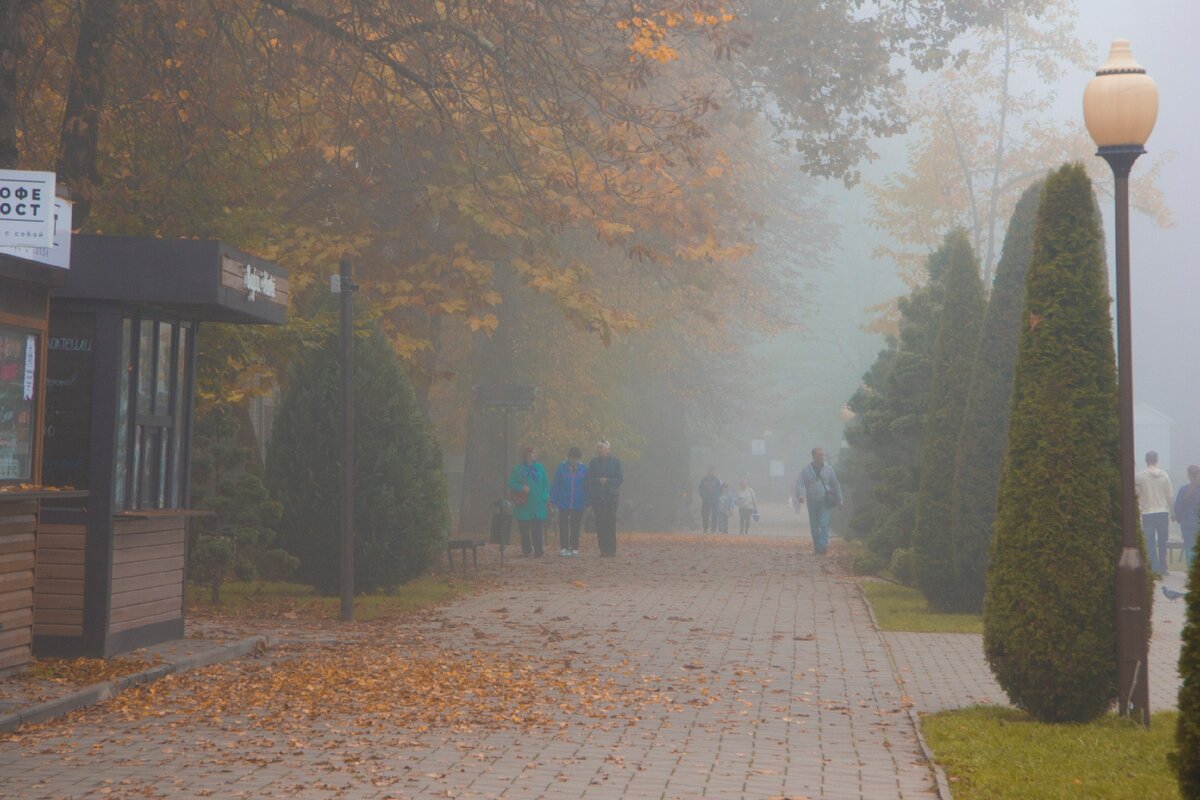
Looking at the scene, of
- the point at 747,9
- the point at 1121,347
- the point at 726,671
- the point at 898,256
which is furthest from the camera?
the point at 898,256

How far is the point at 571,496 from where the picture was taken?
2798cm

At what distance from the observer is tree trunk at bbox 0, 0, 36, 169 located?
11656 millimetres

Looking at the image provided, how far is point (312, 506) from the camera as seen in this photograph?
689 inches

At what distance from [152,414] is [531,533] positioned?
1537 centimetres

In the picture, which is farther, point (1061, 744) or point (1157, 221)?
point (1157, 221)

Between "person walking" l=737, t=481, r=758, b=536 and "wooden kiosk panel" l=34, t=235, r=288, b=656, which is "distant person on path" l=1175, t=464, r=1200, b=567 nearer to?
"wooden kiosk panel" l=34, t=235, r=288, b=656

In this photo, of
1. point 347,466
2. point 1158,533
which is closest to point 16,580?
point 347,466

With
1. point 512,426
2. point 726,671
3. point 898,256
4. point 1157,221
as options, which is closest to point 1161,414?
point 1157,221

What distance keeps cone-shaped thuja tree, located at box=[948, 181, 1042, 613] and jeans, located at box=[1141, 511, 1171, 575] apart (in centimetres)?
982

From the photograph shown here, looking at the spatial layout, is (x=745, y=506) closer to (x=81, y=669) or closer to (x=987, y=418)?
(x=987, y=418)

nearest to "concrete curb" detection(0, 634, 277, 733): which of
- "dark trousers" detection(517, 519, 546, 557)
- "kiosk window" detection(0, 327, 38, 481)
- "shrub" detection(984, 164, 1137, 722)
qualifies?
"kiosk window" detection(0, 327, 38, 481)

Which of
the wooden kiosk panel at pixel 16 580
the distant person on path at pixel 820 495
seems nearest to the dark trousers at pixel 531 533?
the distant person on path at pixel 820 495

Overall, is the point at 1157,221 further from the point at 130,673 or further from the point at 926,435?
the point at 130,673

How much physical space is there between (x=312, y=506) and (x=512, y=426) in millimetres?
15818
